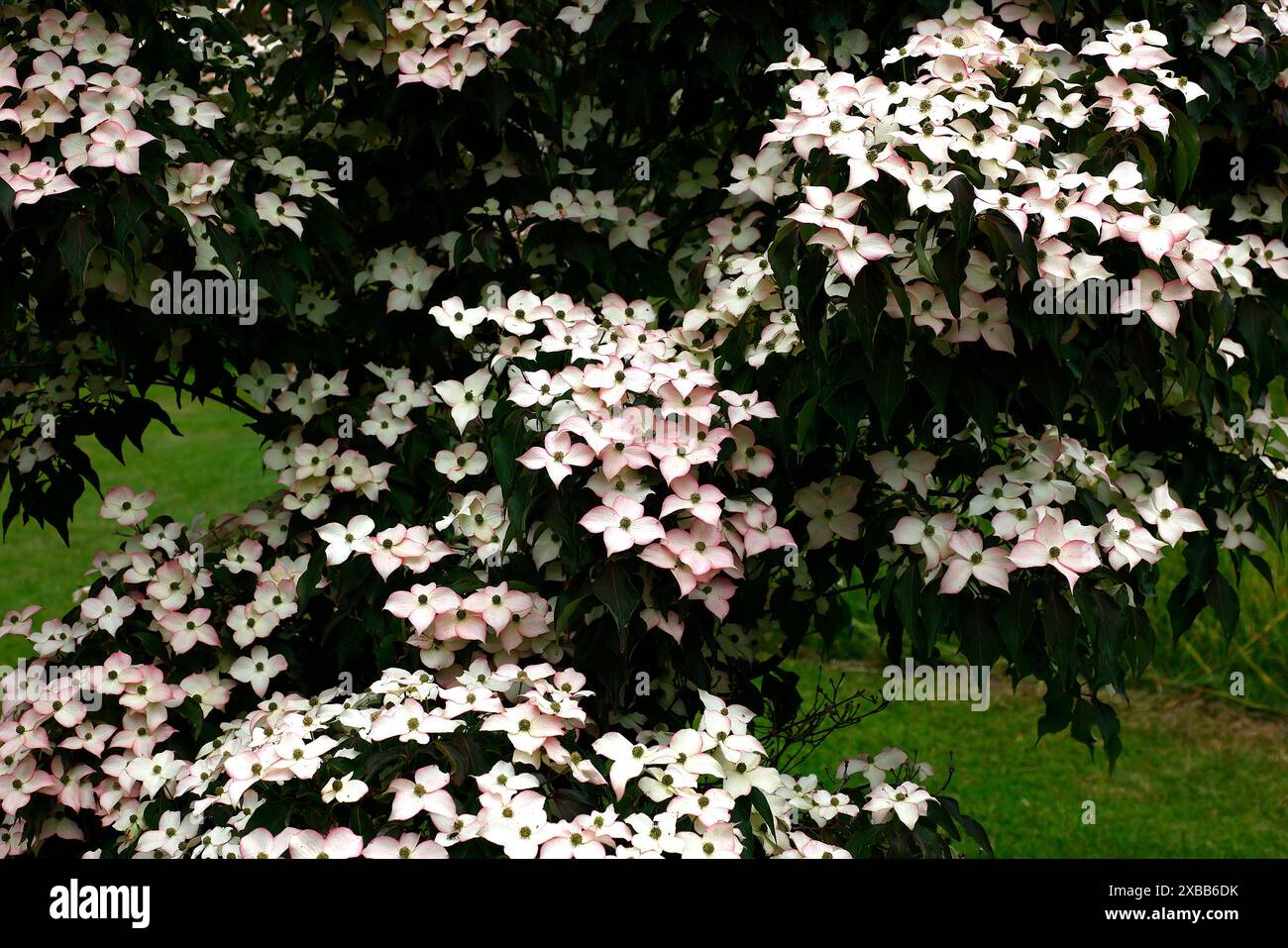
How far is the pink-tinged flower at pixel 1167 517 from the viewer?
96.7 inches

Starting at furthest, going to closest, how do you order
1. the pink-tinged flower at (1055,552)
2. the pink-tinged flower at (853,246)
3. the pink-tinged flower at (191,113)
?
the pink-tinged flower at (191,113) < the pink-tinged flower at (1055,552) < the pink-tinged flower at (853,246)

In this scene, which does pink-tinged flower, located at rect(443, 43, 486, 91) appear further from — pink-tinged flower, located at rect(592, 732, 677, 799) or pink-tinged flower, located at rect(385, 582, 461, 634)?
pink-tinged flower, located at rect(592, 732, 677, 799)

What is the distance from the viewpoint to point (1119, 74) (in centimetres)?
244

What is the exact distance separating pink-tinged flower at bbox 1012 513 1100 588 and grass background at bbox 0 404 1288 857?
2.48 meters

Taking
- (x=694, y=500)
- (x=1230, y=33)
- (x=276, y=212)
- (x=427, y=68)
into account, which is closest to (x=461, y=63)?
(x=427, y=68)

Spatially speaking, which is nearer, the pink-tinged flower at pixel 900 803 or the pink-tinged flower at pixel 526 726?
the pink-tinged flower at pixel 526 726

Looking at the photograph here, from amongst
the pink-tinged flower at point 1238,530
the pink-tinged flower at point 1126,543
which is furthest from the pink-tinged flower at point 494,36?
the pink-tinged flower at point 1238,530

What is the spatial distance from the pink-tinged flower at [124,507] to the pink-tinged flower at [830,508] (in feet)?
4.87

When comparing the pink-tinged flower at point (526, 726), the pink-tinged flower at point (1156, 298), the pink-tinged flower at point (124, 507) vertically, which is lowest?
the pink-tinged flower at point (526, 726)

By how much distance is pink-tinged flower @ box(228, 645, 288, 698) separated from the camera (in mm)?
2727

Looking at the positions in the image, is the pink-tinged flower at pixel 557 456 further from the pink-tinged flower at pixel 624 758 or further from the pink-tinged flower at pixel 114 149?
the pink-tinged flower at pixel 114 149
